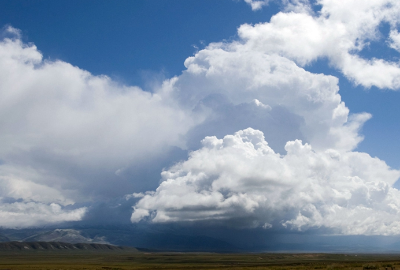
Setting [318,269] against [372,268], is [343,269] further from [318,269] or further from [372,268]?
[318,269]

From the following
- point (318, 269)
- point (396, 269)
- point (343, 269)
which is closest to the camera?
point (396, 269)

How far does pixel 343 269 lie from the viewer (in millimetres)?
106000

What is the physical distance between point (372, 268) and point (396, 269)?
→ 288 inches

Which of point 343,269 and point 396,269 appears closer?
point 396,269

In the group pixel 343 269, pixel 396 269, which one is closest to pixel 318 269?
pixel 343 269

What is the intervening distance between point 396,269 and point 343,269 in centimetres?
1513

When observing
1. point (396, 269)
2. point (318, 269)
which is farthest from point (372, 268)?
point (318, 269)

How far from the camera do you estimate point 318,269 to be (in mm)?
120375

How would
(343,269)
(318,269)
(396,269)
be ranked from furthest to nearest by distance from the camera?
(318,269) → (343,269) → (396,269)

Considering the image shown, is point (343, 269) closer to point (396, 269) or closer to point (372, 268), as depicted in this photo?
point (372, 268)

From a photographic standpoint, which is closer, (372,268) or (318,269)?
(372,268)

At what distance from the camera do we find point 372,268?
102 metres

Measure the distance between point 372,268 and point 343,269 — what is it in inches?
327
